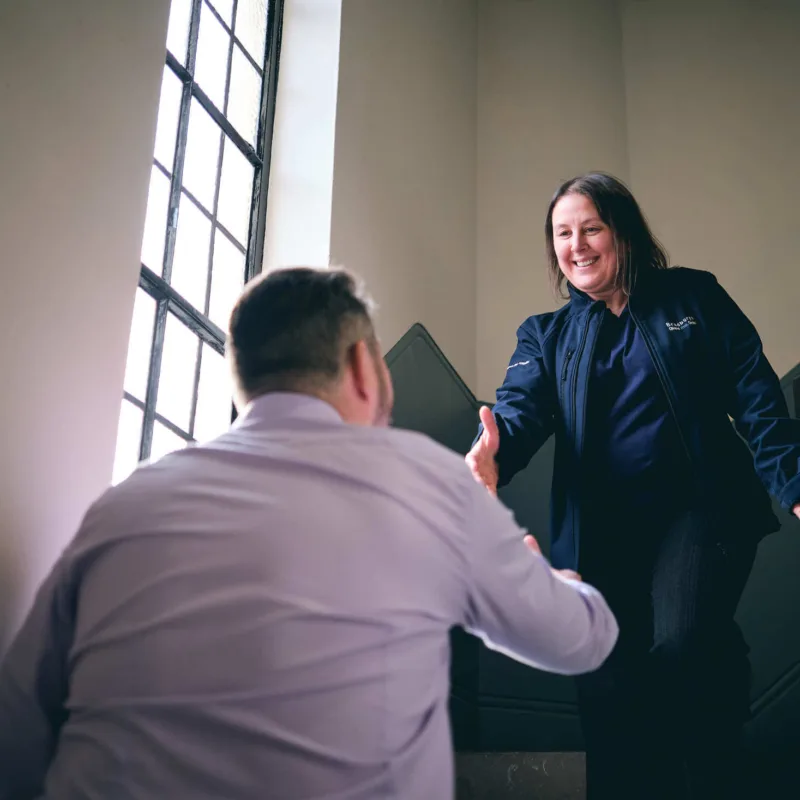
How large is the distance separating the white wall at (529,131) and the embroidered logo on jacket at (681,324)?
1788 mm

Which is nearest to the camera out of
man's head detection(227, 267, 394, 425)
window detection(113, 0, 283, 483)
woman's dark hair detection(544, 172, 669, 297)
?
man's head detection(227, 267, 394, 425)

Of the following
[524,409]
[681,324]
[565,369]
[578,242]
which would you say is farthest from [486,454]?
[578,242]

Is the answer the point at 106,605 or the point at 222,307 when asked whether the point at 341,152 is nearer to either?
the point at 222,307

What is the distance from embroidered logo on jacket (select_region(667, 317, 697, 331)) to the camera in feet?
7.56

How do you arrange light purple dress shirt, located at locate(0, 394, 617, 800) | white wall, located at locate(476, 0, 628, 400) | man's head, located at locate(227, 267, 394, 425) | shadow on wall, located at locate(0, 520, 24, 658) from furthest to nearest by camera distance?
white wall, located at locate(476, 0, 628, 400)
shadow on wall, located at locate(0, 520, 24, 658)
man's head, located at locate(227, 267, 394, 425)
light purple dress shirt, located at locate(0, 394, 617, 800)

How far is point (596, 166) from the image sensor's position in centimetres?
438

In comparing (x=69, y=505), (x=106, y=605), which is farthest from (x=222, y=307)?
(x=106, y=605)

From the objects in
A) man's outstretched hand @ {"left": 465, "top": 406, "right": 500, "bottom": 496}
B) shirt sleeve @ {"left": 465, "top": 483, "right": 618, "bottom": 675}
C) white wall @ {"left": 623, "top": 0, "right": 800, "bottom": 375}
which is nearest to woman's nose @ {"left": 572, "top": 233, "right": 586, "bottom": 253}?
man's outstretched hand @ {"left": 465, "top": 406, "right": 500, "bottom": 496}

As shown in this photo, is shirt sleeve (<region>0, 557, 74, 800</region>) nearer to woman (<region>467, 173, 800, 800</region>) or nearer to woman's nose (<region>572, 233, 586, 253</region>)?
woman (<region>467, 173, 800, 800</region>)

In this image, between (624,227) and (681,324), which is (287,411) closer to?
(681,324)

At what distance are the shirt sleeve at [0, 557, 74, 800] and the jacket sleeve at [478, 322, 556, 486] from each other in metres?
1.27

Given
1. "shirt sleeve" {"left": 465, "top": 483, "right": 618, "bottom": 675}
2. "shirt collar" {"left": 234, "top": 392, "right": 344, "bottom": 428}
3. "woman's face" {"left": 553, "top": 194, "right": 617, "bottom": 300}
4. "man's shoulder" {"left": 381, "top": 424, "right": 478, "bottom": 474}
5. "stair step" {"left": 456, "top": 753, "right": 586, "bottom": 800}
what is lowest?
"stair step" {"left": 456, "top": 753, "right": 586, "bottom": 800}

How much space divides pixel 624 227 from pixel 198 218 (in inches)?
48.0

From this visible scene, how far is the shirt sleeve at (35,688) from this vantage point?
1129 mm
